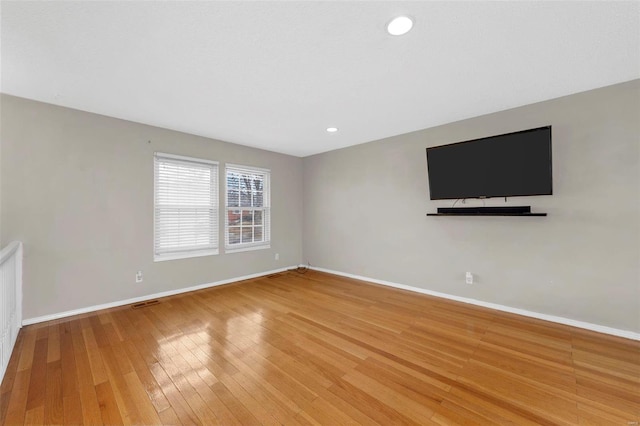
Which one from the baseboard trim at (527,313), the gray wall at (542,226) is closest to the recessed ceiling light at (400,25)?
the gray wall at (542,226)

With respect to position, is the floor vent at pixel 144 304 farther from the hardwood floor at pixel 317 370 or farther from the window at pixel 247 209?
the window at pixel 247 209

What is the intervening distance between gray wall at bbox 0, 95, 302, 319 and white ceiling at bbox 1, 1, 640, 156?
0.99ft

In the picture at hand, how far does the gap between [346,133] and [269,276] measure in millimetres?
3016

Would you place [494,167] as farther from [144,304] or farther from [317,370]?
[144,304]

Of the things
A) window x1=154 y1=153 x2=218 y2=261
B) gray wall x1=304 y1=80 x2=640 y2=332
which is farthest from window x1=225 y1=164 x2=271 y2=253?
gray wall x1=304 y1=80 x2=640 y2=332

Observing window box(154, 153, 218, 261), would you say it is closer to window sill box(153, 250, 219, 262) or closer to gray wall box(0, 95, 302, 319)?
window sill box(153, 250, 219, 262)

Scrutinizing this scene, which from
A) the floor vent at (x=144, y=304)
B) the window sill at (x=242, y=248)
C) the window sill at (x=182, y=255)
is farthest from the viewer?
the window sill at (x=242, y=248)

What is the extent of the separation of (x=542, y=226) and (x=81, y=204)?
5.48m

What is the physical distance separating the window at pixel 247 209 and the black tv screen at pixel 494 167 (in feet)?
10.2

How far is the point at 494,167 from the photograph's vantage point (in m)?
2.98

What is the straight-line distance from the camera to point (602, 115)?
2488 millimetres

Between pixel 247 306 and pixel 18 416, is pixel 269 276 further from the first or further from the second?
pixel 18 416

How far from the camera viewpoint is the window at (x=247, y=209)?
4415 millimetres

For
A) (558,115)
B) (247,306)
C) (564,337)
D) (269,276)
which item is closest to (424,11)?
(558,115)
